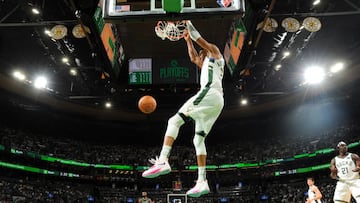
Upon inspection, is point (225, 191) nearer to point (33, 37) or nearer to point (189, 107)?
point (33, 37)

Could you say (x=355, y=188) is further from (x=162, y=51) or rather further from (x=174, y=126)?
(x=162, y=51)

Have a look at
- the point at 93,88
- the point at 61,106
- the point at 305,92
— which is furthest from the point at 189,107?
the point at 61,106

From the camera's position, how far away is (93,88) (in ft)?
52.8

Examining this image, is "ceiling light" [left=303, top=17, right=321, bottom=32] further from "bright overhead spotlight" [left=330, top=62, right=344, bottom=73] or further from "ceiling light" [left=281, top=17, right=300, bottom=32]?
"bright overhead spotlight" [left=330, top=62, right=344, bottom=73]

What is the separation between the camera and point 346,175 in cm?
721

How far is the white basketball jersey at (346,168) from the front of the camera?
23.5 ft

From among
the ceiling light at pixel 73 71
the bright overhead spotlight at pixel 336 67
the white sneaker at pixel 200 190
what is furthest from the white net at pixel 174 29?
the bright overhead spotlight at pixel 336 67

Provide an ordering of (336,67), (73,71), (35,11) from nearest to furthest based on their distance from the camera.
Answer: (35,11), (73,71), (336,67)

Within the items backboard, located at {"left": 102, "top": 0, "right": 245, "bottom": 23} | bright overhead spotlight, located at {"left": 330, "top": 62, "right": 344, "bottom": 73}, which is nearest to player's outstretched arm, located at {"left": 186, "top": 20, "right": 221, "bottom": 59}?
backboard, located at {"left": 102, "top": 0, "right": 245, "bottom": 23}

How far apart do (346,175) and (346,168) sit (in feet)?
0.44

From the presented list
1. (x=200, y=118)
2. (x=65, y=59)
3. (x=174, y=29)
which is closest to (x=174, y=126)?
(x=200, y=118)

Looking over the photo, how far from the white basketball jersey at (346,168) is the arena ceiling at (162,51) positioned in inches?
133

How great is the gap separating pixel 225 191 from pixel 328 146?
267 inches

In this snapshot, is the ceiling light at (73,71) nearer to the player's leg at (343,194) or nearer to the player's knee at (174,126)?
the player's leg at (343,194)
